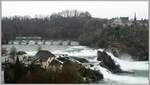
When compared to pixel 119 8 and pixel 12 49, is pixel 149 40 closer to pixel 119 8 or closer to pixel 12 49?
pixel 119 8

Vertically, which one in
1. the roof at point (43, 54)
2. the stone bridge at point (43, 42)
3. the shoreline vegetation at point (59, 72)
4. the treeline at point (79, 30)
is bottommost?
the shoreline vegetation at point (59, 72)

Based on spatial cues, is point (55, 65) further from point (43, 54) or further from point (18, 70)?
point (18, 70)

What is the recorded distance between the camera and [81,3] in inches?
105

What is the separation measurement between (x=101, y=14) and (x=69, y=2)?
0.27 m

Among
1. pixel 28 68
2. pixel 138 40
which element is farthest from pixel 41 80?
pixel 138 40

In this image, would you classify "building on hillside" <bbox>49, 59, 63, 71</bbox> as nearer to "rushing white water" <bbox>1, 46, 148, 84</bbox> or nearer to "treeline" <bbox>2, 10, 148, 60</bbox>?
"rushing white water" <bbox>1, 46, 148, 84</bbox>

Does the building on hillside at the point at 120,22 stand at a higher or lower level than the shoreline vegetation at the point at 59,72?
higher

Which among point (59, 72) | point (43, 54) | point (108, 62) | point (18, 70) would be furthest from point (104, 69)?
point (18, 70)

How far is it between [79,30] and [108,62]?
342 millimetres

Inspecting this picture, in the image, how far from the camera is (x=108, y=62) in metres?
2.71

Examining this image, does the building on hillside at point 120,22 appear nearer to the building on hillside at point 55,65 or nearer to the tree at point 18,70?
the building on hillside at point 55,65

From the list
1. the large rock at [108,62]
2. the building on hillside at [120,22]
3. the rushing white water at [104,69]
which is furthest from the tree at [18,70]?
the building on hillside at [120,22]

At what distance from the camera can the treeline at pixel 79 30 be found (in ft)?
8.78

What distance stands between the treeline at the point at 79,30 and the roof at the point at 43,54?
0.39 ft
